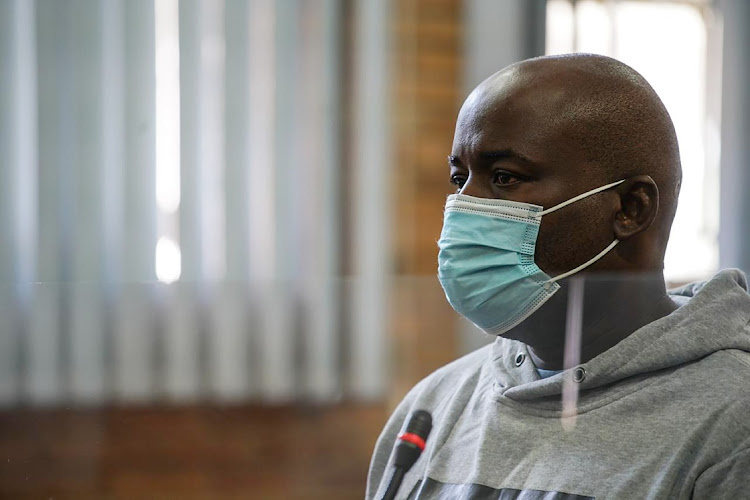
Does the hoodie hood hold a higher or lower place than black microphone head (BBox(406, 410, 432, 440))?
higher

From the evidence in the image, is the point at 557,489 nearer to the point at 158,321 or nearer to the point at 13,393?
the point at 13,393

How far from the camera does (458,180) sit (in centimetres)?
102

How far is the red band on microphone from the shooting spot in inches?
42.5

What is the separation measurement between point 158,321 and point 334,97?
37.3 inches

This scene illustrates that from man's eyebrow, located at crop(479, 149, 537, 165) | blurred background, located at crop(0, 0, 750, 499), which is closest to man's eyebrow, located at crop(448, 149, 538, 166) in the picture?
man's eyebrow, located at crop(479, 149, 537, 165)

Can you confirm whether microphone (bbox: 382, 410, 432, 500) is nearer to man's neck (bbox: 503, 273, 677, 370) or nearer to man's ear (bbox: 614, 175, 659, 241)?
man's neck (bbox: 503, 273, 677, 370)

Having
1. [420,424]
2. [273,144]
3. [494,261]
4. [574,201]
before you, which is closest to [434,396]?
[420,424]

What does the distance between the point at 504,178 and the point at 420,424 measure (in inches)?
13.2

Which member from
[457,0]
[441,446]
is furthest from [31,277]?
[441,446]

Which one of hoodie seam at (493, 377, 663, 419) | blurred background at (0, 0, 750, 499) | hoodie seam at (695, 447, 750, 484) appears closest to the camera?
hoodie seam at (695, 447, 750, 484)

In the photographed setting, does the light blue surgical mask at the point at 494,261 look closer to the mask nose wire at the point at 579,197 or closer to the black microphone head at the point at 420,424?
the mask nose wire at the point at 579,197

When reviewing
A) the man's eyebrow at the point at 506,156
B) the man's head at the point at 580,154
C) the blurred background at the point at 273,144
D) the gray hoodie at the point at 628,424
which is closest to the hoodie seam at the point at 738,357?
the gray hoodie at the point at 628,424

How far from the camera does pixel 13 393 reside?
1308mm

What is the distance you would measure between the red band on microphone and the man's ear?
0.34 metres
